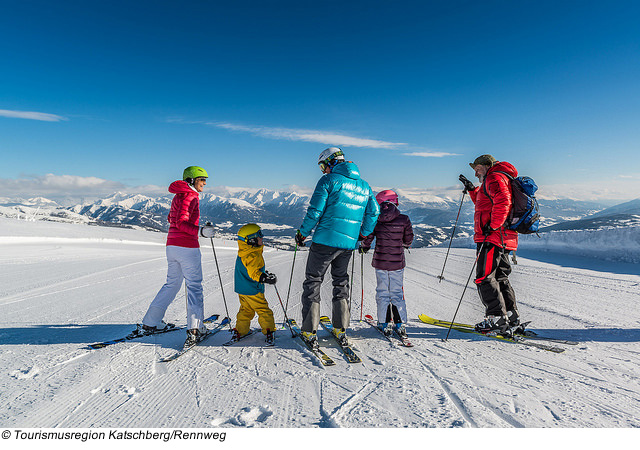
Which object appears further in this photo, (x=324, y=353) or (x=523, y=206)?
(x=523, y=206)

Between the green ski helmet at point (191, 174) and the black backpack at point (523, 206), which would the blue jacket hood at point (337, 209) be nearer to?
the green ski helmet at point (191, 174)

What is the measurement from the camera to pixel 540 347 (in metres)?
3.78

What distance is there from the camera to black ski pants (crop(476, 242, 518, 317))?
4.25 meters

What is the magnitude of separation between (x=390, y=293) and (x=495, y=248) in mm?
1605

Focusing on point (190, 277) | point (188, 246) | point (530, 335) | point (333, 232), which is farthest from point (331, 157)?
point (530, 335)

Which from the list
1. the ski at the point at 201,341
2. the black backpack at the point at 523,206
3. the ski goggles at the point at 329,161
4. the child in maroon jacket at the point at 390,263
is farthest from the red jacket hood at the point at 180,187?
the black backpack at the point at 523,206

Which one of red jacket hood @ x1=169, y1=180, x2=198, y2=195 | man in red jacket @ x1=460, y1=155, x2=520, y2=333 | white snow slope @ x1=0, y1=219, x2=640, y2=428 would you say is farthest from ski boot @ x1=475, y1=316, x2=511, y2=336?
red jacket hood @ x1=169, y1=180, x2=198, y2=195

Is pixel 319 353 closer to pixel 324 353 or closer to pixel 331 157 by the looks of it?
pixel 324 353

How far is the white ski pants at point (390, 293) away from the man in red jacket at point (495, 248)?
1.14 metres

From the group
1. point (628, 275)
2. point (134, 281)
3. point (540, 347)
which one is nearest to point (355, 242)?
point (540, 347)

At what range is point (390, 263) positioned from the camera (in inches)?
171

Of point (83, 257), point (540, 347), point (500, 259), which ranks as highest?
point (500, 259)
